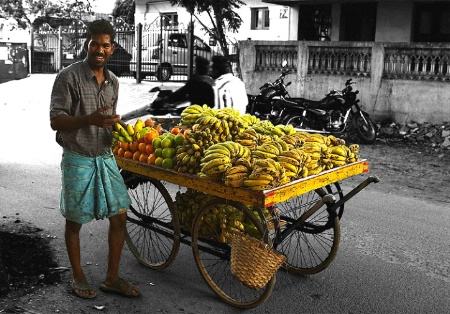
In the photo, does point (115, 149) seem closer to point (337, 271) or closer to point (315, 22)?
point (337, 271)

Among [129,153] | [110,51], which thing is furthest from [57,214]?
[110,51]

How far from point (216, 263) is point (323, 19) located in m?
18.4

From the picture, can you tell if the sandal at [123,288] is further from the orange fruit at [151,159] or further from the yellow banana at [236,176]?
the yellow banana at [236,176]

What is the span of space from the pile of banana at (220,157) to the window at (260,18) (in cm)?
2258

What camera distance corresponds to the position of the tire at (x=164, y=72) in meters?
19.9

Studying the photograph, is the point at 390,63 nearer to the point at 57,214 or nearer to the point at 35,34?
the point at 57,214

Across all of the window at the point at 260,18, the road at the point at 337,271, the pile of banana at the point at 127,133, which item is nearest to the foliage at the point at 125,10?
the window at the point at 260,18

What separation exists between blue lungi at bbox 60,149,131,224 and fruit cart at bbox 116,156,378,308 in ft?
1.56

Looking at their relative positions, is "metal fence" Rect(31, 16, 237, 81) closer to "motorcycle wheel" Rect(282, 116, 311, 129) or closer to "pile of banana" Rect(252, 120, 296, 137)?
"motorcycle wheel" Rect(282, 116, 311, 129)

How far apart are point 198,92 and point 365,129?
15.0ft

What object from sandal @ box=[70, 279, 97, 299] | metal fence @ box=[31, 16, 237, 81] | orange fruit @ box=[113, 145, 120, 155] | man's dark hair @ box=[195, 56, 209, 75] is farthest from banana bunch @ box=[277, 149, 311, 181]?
metal fence @ box=[31, 16, 237, 81]

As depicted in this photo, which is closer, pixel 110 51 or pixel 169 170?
pixel 110 51

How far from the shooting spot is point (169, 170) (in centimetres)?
420

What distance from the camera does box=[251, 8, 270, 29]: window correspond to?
25828 mm
